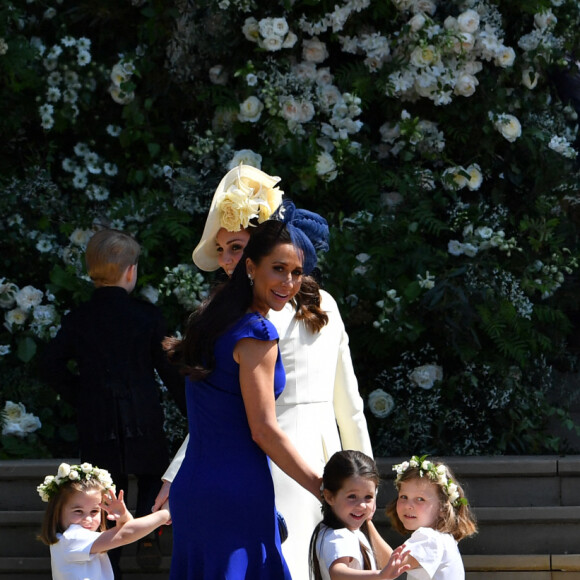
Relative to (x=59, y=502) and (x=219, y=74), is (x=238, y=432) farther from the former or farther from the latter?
(x=219, y=74)

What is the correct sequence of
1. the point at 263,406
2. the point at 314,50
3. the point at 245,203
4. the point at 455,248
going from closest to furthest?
the point at 263,406 → the point at 245,203 → the point at 455,248 → the point at 314,50

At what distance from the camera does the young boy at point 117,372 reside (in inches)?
189

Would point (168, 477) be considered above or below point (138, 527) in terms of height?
above

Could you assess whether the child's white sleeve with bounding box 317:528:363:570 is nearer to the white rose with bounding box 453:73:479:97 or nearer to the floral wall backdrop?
the floral wall backdrop

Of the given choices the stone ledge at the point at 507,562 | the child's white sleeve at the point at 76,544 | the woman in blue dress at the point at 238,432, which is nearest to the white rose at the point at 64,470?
the child's white sleeve at the point at 76,544

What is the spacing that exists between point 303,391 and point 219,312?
590 mm

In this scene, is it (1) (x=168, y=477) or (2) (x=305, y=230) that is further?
(1) (x=168, y=477)

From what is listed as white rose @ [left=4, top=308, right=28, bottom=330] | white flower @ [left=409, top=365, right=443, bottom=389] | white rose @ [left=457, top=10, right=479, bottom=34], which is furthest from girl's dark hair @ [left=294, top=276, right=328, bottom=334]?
white rose @ [left=457, top=10, right=479, bottom=34]

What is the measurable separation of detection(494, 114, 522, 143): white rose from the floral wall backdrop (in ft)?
0.07

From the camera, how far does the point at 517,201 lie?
6723 millimetres

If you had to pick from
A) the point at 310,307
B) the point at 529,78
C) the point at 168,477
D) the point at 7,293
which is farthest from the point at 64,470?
the point at 529,78

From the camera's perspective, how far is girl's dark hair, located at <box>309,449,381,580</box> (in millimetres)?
3451

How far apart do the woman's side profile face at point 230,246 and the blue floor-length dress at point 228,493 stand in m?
0.71

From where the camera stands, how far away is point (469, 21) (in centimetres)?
637
